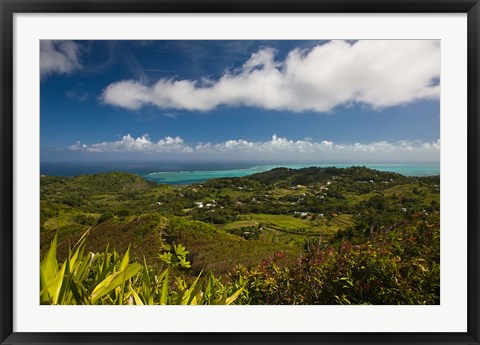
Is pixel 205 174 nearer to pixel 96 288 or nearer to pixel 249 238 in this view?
pixel 249 238

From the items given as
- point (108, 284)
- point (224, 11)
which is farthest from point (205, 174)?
point (224, 11)

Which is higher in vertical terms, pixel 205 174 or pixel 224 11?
pixel 224 11

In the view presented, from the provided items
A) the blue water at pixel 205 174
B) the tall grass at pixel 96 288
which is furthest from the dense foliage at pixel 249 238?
the blue water at pixel 205 174

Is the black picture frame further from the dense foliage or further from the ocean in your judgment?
the ocean

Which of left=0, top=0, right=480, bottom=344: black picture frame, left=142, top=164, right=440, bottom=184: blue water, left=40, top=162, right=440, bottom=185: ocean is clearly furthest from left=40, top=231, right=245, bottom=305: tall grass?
left=142, top=164, right=440, bottom=184: blue water

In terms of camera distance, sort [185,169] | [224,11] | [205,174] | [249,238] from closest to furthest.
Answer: [224,11] < [185,169] < [205,174] < [249,238]
